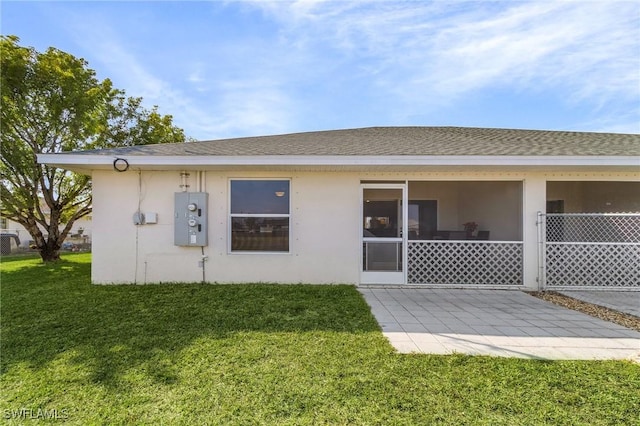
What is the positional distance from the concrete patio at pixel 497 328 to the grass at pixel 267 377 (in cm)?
27

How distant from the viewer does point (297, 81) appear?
32.0 ft

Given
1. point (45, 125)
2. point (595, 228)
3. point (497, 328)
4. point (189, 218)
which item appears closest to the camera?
point (497, 328)

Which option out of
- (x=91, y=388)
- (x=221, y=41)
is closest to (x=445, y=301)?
(x=91, y=388)

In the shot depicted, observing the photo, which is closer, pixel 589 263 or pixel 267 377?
pixel 267 377

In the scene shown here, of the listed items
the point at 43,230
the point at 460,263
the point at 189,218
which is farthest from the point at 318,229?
the point at 43,230

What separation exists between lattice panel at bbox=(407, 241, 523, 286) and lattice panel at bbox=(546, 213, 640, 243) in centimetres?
131

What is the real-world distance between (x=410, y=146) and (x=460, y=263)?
2757mm

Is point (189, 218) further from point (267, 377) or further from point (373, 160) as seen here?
point (267, 377)

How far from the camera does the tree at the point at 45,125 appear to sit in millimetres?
8562

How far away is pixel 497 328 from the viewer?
4090 mm

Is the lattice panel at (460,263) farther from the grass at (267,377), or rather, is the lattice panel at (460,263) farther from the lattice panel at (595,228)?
the grass at (267,377)

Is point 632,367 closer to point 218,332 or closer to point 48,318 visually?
point 218,332

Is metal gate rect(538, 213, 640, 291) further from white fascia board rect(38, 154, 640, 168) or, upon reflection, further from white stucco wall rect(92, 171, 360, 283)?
white stucco wall rect(92, 171, 360, 283)

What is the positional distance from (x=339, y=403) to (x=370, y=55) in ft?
30.2
